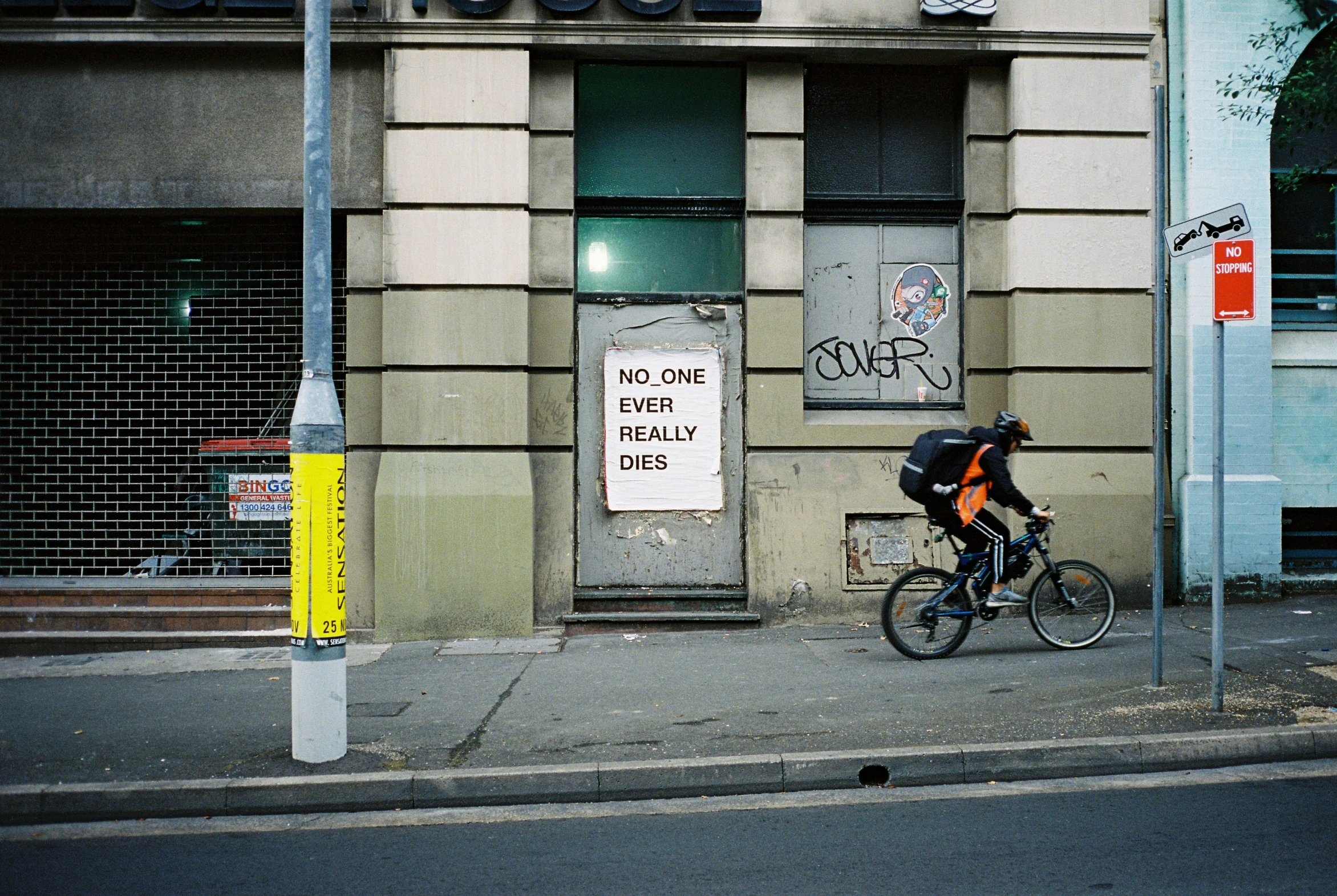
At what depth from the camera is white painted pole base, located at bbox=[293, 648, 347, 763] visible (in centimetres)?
595

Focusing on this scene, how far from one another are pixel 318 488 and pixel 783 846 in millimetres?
3064

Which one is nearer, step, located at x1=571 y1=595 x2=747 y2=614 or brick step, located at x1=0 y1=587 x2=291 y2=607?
brick step, located at x1=0 y1=587 x2=291 y2=607

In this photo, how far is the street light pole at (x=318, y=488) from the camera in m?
5.97

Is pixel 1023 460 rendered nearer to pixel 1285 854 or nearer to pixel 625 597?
pixel 625 597

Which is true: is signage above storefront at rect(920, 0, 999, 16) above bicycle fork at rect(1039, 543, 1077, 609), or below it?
above

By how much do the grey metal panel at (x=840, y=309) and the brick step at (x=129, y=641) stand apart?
543cm

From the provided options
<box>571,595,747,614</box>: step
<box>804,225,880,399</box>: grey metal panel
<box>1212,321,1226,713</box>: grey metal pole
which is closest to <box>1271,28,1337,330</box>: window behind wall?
<box>804,225,880,399</box>: grey metal panel

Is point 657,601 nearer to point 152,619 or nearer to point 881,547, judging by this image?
point 881,547

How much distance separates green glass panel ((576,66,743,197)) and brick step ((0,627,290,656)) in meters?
4.98

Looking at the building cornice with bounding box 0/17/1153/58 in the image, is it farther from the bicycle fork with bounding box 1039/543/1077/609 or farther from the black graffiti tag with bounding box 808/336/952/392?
the bicycle fork with bounding box 1039/543/1077/609

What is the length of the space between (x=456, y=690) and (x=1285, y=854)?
16.7 ft

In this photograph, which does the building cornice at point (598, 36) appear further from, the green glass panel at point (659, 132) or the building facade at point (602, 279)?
the green glass panel at point (659, 132)

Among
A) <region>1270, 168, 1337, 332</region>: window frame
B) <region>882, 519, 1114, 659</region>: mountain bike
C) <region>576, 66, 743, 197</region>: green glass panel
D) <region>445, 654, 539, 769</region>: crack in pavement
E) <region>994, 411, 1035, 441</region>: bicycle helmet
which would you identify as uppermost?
<region>576, 66, 743, 197</region>: green glass panel

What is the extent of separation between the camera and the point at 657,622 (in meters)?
9.95
